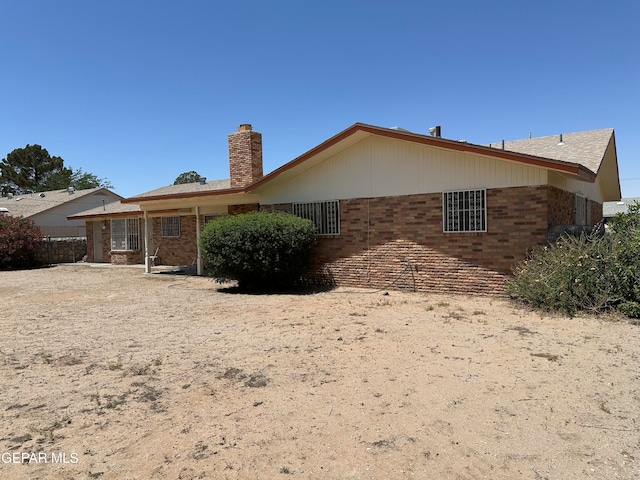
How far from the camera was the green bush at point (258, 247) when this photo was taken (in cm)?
1162

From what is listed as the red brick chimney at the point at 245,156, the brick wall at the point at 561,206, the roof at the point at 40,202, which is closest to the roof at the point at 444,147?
the brick wall at the point at 561,206

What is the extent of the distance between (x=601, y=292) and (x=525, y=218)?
2272 millimetres

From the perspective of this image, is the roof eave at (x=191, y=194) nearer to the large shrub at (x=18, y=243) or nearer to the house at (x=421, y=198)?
the house at (x=421, y=198)

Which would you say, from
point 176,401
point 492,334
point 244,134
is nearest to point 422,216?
point 492,334

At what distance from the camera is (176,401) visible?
4336 millimetres

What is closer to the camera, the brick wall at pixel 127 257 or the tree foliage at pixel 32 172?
the brick wall at pixel 127 257

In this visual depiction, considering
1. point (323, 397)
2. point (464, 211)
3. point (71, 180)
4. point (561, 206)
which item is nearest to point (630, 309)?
point (561, 206)

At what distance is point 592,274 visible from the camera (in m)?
8.19

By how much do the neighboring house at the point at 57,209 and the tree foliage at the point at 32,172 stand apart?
2201cm

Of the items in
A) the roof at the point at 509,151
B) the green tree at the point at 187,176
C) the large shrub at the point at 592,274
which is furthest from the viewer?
the green tree at the point at 187,176

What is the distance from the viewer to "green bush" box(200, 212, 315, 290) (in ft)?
38.1

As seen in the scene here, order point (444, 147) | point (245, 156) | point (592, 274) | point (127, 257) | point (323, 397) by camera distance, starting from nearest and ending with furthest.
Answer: point (323, 397) → point (592, 274) → point (444, 147) → point (245, 156) → point (127, 257)

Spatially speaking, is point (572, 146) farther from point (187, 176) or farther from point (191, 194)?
point (187, 176)

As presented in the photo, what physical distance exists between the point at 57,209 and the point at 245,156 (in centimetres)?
2298
